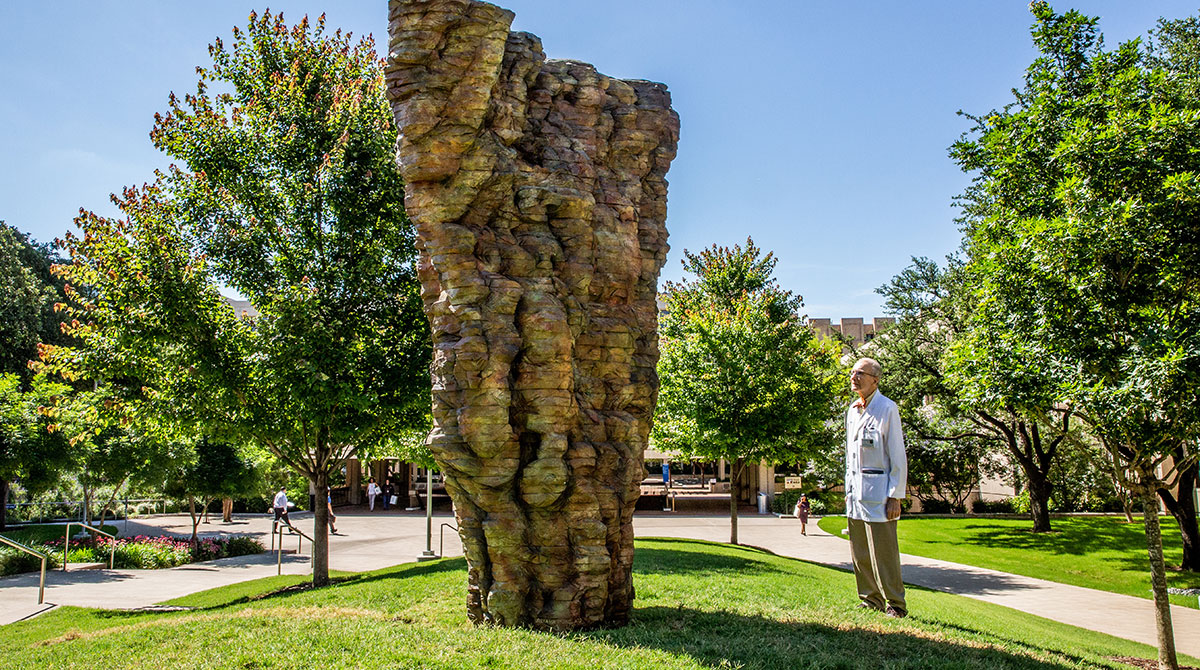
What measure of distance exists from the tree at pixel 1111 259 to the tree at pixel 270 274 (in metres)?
10.2

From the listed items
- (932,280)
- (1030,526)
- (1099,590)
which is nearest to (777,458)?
(1099,590)

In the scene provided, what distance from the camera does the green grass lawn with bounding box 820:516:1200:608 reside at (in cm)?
1964

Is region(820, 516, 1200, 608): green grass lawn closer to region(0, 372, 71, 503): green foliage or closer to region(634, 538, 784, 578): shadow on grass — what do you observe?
region(634, 538, 784, 578): shadow on grass

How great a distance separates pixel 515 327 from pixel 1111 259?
742 centimetres

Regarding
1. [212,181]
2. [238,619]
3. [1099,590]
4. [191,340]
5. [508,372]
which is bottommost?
[1099,590]

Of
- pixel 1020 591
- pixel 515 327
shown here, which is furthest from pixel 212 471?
pixel 1020 591

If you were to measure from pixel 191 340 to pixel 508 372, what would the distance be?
326 inches

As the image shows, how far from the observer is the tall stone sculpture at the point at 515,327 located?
8.45 m

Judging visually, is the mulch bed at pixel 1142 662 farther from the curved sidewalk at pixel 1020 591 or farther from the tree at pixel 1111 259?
the curved sidewalk at pixel 1020 591

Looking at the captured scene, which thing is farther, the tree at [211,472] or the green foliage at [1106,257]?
the tree at [211,472]

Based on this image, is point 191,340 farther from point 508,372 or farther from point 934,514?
point 934,514

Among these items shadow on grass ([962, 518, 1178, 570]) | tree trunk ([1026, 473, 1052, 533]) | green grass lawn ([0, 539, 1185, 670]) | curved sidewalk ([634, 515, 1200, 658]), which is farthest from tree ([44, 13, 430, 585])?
tree trunk ([1026, 473, 1052, 533])

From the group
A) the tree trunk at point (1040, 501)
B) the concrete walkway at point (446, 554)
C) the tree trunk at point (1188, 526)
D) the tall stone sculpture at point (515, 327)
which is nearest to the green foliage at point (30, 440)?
the concrete walkway at point (446, 554)

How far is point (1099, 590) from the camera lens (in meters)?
18.5
